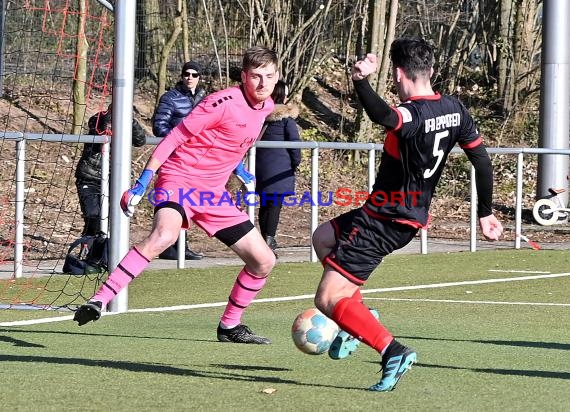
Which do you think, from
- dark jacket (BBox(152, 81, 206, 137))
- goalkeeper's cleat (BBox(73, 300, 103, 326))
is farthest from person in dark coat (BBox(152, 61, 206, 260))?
goalkeeper's cleat (BBox(73, 300, 103, 326))

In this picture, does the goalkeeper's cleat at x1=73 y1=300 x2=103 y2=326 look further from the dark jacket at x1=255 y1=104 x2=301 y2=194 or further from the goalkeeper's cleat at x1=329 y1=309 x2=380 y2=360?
the dark jacket at x1=255 y1=104 x2=301 y2=194

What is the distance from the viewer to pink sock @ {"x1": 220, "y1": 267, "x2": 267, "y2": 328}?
332 inches

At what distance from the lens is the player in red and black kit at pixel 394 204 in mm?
6406

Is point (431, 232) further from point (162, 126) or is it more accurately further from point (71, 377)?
point (71, 377)

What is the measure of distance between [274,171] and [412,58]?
26.2 feet

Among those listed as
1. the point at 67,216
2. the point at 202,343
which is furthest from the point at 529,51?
the point at 202,343

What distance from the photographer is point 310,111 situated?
26.5m

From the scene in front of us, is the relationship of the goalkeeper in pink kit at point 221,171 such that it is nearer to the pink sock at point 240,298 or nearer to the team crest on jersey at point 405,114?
the pink sock at point 240,298

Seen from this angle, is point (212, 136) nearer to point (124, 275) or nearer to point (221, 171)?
point (221, 171)

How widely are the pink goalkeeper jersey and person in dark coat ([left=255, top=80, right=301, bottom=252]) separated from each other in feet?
18.9

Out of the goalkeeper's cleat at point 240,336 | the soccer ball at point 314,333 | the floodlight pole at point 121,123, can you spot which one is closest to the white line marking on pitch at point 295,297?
the floodlight pole at point 121,123

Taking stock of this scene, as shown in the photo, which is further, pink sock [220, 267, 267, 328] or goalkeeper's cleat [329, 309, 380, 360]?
pink sock [220, 267, 267, 328]

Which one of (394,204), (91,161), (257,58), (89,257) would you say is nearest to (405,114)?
(394,204)

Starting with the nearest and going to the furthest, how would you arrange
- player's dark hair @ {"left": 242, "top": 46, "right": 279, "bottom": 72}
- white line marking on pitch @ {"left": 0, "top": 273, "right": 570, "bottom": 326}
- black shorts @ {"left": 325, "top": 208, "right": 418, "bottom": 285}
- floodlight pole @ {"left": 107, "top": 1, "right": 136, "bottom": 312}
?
1. black shorts @ {"left": 325, "top": 208, "right": 418, "bottom": 285}
2. player's dark hair @ {"left": 242, "top": 46, "right": 279, "bottom": 72}
3. white line marking on pitch @ {"left": 0, "top": 273, "right": 570, "bottom": 326}
4. floodlight pole @ {"left": 107, "top": 1, "right": 136, "bottom": 312}
